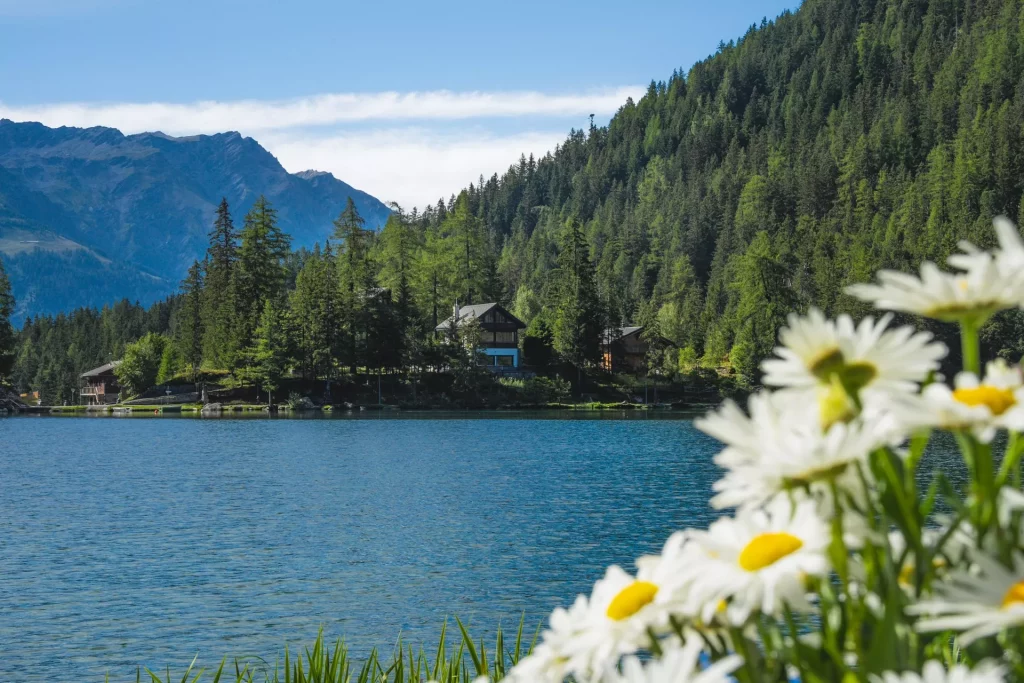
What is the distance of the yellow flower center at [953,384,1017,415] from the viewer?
1.38 m

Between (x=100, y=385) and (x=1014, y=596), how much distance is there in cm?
11988

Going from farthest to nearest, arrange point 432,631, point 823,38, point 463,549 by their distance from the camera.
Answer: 1. point 823,38
2. point 463,549
3. point 432,631

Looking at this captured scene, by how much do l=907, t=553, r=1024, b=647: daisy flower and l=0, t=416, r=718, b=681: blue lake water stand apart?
41.8ft

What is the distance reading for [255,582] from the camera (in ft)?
65.5

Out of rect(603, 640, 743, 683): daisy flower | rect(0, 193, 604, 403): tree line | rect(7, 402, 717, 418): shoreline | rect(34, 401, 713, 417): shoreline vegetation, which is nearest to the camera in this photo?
rect(603, 640, 743, 683): daisy flower

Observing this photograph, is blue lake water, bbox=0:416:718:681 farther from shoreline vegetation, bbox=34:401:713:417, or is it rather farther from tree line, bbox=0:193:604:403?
tree line, bbox=0:193:604:403

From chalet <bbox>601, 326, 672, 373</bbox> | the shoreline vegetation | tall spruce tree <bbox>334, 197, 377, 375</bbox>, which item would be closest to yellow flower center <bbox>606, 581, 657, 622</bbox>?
the shoreline vegetation

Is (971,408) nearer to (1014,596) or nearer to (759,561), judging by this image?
(1014,596)

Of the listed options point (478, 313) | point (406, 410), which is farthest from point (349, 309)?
point (478, 313)

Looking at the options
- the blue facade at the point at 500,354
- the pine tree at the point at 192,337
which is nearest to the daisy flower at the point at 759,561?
the blue facade at the point at 500,354

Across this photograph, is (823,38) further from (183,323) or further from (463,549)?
(463,549)

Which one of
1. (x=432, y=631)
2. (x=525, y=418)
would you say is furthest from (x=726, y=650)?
(x=525, y=418)

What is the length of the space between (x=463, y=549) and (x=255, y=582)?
16.7ft

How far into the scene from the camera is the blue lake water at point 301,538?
53.5ft
